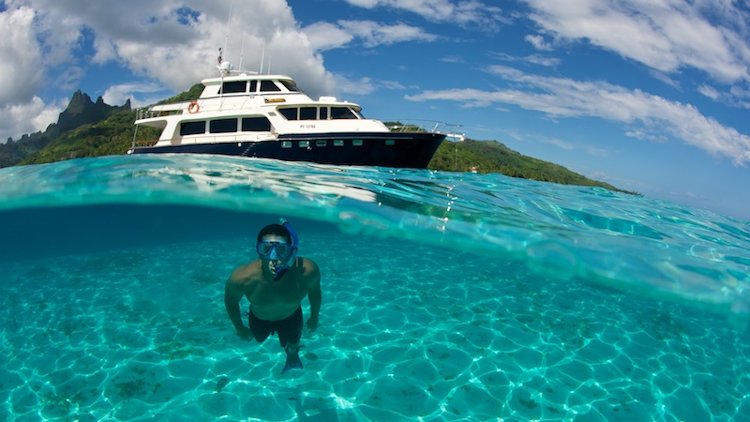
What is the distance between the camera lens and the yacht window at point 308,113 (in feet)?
68.1

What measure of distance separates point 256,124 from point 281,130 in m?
1.50

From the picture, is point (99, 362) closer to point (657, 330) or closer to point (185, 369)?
point (185, 369)

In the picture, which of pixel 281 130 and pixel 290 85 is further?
pixel 290 85

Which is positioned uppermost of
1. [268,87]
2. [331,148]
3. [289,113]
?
[268,87]

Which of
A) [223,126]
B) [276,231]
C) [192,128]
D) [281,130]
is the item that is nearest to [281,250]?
[276,231]

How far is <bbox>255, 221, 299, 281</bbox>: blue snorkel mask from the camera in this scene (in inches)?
167

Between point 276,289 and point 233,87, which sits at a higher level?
point 233,87

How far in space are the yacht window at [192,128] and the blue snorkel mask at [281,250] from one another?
19062 mm

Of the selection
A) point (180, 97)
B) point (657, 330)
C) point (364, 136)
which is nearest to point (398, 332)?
point (657, 330)

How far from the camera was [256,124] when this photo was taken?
814 inches

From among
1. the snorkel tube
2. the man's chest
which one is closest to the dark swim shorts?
the man's chest

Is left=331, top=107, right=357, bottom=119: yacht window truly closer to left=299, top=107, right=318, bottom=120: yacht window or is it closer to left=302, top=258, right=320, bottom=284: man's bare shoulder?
left=299, top=107, right=318, bottom=120: yacht window

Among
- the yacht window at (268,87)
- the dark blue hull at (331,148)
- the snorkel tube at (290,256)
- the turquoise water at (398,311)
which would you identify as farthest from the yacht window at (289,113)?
the snorkel tube at (290,256)

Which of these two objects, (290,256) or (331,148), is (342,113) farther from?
(290,256)
